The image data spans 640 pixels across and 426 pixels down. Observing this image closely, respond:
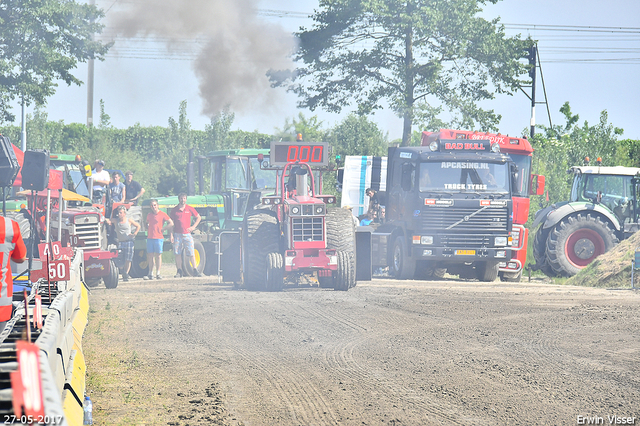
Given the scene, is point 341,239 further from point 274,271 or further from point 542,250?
point 542,250

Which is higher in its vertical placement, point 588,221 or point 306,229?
point 588,221

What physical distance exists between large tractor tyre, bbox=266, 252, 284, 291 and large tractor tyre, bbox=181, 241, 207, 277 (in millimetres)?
4769

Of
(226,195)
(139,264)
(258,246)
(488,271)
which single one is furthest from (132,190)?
(488,271)

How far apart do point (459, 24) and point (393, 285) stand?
14.4m

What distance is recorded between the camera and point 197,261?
62.3 feet

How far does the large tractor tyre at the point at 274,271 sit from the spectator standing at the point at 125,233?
4.62 meters

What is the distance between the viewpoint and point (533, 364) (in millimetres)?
7789

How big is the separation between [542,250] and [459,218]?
340 centimetres

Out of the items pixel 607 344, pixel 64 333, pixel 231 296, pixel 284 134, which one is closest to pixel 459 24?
pixel 284 134

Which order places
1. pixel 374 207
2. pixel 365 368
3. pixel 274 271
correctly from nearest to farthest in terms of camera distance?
pixel 365 368 < pixel 274 271 < pixel 374 207

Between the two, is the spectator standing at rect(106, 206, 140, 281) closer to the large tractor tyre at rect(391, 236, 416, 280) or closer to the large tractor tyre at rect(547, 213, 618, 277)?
the large tractor tyre at rect(391, 236, 416, 280)

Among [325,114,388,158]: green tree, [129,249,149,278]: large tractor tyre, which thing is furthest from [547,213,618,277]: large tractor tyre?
[325,114,388,158]: green tree

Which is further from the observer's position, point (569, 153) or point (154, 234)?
point (569, 153)

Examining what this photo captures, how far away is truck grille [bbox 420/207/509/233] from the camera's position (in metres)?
16.7
